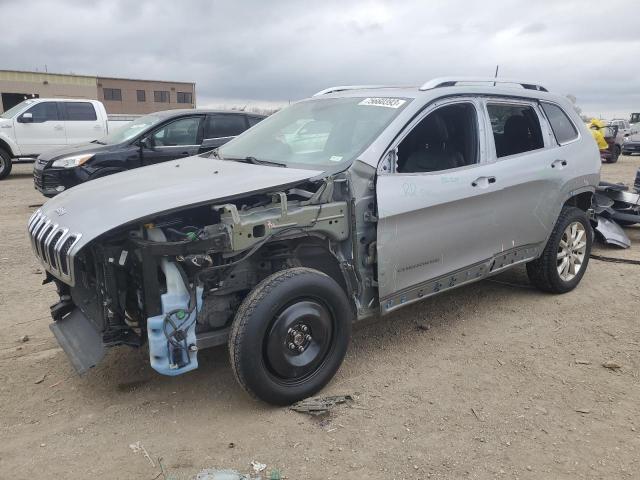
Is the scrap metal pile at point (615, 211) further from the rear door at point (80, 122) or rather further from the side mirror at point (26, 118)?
the side mirror at point (26, 118)

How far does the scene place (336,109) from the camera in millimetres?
4129

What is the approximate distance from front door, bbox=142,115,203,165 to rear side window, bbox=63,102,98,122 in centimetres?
669

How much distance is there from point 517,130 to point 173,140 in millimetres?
6105

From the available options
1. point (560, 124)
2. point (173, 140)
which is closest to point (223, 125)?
point (173, 140)

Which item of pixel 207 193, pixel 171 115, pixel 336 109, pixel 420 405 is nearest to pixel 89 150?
pixel 171 115

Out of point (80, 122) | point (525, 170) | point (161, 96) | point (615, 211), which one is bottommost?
point (615, 211)

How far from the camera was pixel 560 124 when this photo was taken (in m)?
4.97

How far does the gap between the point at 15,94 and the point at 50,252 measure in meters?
46.4

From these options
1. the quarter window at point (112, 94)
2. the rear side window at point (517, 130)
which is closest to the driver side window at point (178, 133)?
the rear side window at point (517, 130)

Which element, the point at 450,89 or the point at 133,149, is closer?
the point at 450,89

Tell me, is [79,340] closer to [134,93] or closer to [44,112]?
[44,112]

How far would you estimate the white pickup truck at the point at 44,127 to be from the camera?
537 inches

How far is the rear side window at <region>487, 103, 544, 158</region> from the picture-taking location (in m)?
4.50

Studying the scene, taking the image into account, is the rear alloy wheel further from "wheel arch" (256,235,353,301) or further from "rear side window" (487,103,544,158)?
"wheel arch" (256,235,353,301)
